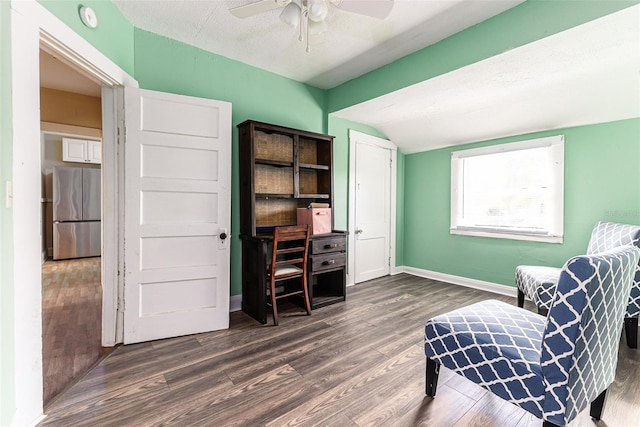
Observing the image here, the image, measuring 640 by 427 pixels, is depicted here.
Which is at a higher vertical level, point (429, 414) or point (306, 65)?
point (306, 65)

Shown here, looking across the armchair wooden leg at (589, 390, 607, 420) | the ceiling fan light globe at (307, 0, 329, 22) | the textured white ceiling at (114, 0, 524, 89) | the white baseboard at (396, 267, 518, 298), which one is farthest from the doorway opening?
the white baseboard at (396, 267, 518, 298)

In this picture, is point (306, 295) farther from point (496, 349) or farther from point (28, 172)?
point (28, 172)

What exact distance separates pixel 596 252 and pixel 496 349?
206 centimetres

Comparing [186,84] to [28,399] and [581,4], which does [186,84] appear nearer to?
[28,399]

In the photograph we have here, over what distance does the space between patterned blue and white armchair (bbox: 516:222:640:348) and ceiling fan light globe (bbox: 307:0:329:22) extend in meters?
2.51

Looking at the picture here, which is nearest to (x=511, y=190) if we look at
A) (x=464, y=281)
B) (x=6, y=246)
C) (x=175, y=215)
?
(x=464, y=281)

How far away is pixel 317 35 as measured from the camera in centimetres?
240

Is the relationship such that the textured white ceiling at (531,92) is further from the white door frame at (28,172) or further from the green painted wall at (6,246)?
the green painted wall at (6,246)

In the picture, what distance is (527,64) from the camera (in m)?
2.29

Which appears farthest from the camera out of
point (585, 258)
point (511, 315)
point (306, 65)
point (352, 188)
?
point (352, 188)

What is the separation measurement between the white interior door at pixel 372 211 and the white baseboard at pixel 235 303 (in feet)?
5.50

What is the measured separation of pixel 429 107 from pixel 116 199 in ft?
11.0

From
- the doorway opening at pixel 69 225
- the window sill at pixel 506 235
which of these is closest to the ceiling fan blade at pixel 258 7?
the doorway opening at pixel 69 225

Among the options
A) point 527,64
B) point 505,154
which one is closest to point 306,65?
point 527,64
